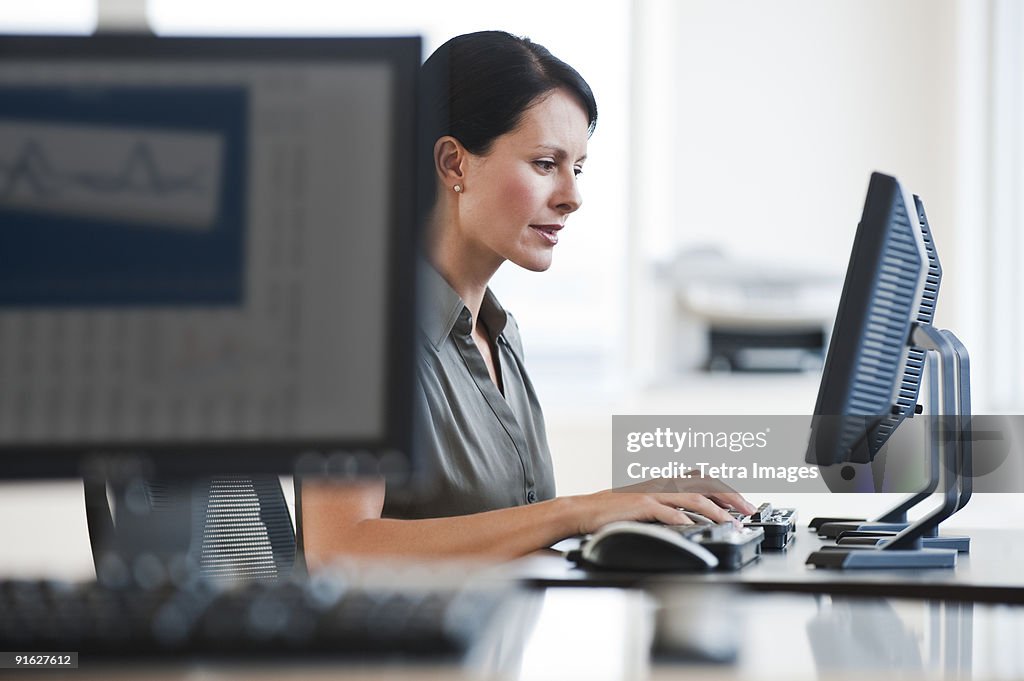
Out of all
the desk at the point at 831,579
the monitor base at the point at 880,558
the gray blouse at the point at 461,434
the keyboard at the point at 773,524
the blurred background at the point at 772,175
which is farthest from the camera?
the blurred background at the point at 772,175

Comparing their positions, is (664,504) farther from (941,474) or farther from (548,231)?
(548,231)

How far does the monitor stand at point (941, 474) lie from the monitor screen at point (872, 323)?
0.04 metres

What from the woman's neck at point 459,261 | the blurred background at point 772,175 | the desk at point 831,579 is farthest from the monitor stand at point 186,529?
the blurred background at point 772,175

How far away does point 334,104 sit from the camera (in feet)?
→ 2.63

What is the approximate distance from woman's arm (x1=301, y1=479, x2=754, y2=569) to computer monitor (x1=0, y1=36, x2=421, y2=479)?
1.62 feet

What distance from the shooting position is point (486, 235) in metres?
1.73

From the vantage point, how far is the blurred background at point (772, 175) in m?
3.66

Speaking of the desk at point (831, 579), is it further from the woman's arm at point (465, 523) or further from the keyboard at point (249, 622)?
the keyboard at point (249, 622)

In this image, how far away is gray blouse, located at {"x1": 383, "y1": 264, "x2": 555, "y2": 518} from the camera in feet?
4.93

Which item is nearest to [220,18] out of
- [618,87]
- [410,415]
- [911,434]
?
[618,87]

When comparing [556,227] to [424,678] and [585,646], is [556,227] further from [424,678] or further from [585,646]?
[424,678]

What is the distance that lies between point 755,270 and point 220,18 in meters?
2.12

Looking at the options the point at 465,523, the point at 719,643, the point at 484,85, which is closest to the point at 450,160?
the point at 484,85

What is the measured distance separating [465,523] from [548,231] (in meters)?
0.61
